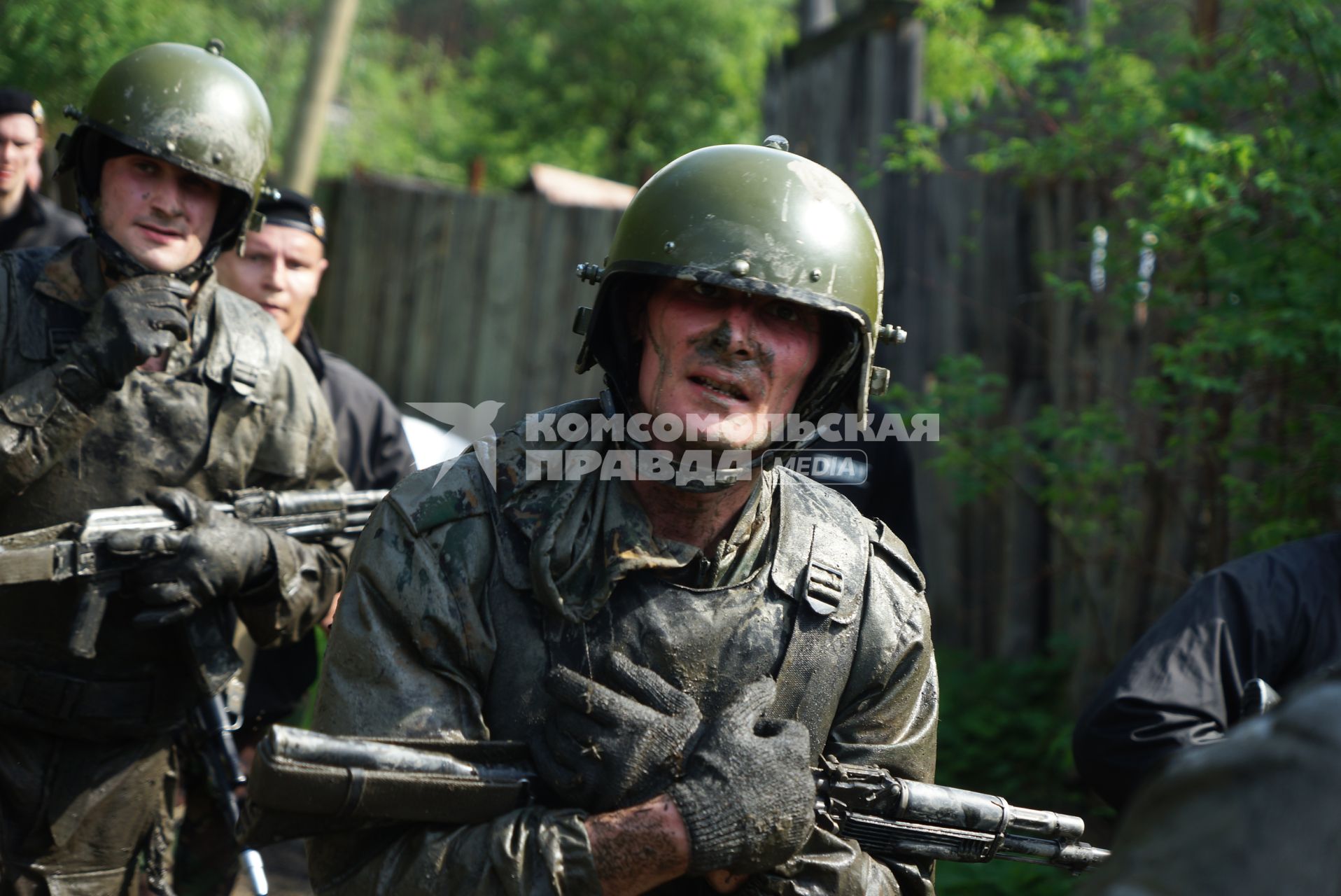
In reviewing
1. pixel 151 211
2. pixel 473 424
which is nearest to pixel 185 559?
pixel 151 211

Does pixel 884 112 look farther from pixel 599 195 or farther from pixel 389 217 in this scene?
pixel 599 195

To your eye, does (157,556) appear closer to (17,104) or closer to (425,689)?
(425,689)

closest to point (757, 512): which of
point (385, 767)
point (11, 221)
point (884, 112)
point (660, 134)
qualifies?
point (385, 767)

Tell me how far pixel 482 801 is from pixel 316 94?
1050 cm

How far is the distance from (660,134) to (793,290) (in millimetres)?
16183

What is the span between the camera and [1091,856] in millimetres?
2520

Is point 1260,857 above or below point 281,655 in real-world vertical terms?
above

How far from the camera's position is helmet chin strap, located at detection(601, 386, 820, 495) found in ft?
7.93

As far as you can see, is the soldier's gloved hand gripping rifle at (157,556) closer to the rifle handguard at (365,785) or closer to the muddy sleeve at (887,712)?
the rifle handguard at (365,785)

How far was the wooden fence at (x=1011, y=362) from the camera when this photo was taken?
19.8ft

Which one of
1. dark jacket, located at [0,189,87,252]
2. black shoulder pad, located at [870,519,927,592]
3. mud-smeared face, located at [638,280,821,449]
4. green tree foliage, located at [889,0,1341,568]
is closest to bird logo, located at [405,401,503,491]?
mud-smeared face, located at [638,280,821,449]

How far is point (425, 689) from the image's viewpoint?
85.9 inches

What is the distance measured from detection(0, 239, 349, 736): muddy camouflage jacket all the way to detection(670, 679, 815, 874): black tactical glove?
175 centimetres

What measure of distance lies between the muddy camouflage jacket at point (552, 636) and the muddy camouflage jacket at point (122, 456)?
1.36 metres
